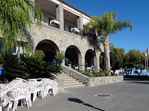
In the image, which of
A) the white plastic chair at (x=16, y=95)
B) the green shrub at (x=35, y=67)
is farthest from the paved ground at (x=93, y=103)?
the green shrub at (x=35, y=67)

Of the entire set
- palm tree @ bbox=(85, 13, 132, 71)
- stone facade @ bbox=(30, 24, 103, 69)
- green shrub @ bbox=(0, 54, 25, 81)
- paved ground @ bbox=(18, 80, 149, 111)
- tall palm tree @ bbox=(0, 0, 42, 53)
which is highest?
palm tree @ bbox=(85, 13, 132, 71)

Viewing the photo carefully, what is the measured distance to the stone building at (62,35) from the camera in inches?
612

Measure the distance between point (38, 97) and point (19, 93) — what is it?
2839 mm

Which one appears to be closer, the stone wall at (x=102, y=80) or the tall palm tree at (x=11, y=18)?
the tall palm tree at (x=11, y=18)

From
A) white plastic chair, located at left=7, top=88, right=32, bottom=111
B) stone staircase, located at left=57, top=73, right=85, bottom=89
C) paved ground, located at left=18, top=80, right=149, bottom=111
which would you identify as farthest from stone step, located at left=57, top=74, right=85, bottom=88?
white plastic chair, located at left=7, top=88, right=32, bottom=111

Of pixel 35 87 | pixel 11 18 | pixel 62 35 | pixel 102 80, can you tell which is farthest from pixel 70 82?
pixel 11 18

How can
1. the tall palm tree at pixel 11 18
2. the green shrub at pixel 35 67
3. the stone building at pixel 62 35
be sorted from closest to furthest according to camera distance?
the tall palm tree at pixel 11 18 < the green shrub at pixel 35 67 < the stone building at pixel 62 35

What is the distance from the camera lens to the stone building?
1554 centimetres

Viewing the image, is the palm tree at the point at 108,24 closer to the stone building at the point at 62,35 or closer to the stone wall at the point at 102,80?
the stone building at the point at 62,35

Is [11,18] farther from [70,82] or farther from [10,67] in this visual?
[70,82]

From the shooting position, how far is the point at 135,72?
121 ft

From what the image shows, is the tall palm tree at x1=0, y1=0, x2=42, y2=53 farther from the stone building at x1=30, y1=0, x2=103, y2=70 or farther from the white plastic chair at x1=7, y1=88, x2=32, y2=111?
the stone building at x1=30, y1=0, x2=103, y2=70

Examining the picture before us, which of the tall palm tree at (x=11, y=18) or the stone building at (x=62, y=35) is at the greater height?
the stone building at (x=62, y=35)

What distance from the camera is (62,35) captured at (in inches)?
688
